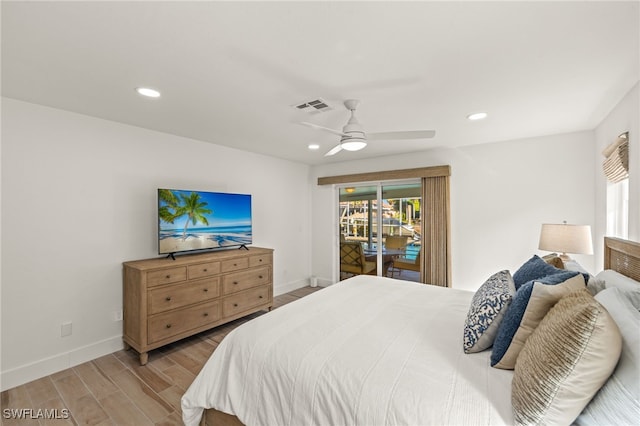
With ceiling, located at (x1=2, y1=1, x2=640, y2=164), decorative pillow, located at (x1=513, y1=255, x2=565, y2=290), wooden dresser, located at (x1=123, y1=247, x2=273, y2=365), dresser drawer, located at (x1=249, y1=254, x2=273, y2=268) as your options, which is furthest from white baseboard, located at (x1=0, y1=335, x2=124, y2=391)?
decorative pillow, located at (x1=513, y1=255, x2=565, y2=290)

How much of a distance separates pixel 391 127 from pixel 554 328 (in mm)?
2448

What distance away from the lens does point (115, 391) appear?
2248 millimetres

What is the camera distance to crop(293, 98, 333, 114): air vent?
2.31 metres

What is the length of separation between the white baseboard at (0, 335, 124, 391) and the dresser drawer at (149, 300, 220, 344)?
575mm

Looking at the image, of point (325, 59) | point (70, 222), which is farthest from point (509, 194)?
point (70, 222)

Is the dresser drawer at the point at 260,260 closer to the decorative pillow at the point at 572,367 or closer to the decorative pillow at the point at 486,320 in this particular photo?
the decorative pillow at the point at 486,320

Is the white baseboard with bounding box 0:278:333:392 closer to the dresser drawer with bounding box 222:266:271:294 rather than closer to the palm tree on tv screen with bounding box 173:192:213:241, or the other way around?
the dresser drawer with bounding box 222:266:271:294

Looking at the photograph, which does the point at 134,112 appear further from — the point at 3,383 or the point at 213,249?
the point at 3,383

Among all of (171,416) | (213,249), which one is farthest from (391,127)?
(171,416)

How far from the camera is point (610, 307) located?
1188 millimetres

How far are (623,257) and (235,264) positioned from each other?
11.7 feet

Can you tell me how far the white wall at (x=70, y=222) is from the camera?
2367 millimetres

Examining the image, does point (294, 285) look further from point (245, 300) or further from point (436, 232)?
point (436, 232)

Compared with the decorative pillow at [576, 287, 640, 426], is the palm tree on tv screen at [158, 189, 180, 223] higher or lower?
higher
